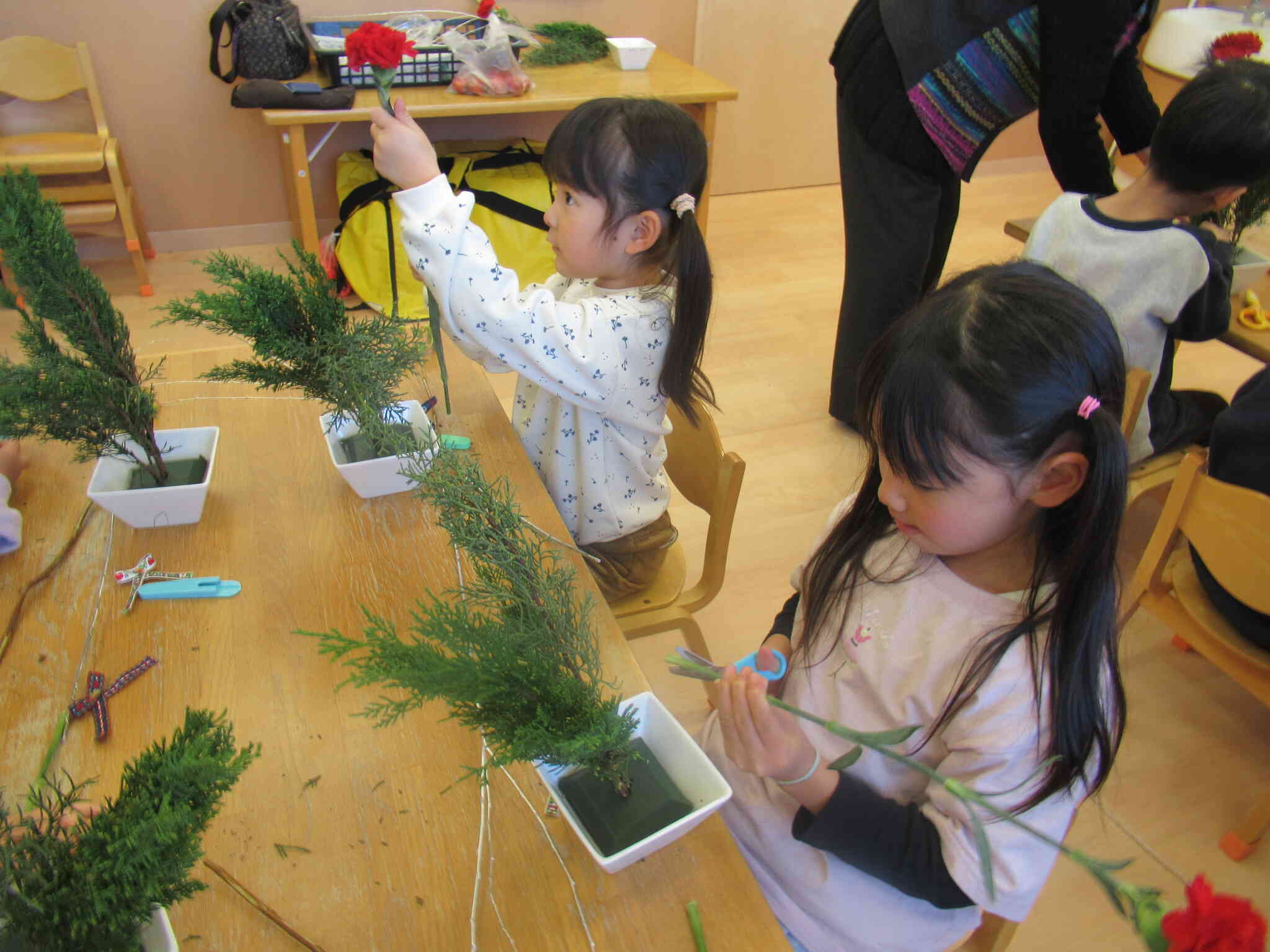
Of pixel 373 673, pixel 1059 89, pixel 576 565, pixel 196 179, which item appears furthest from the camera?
pixel 196 179

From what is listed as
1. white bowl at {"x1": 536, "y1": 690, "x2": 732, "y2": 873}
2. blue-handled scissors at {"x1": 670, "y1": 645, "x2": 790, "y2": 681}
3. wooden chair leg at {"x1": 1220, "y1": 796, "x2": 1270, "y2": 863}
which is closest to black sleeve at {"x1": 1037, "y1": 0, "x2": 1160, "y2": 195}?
wooden chair leg at {"x1": 1220, "y1": 796, "x2": 1270, "y2": 863}

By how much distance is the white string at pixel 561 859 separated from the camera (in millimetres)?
697

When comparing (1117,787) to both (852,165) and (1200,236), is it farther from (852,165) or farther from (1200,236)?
(852,165)

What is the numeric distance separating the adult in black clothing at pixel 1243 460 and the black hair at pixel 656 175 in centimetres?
98

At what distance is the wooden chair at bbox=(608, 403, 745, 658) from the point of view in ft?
4.50

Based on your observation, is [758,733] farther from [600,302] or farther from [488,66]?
[488,66]

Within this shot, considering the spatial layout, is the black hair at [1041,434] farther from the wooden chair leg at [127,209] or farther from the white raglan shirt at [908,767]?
the wooden chair leg at [127,209]

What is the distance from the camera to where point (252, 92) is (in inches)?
111

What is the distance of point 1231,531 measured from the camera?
1259 mm

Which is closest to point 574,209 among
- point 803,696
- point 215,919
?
point 803,696

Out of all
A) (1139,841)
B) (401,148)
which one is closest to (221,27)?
(401,148)

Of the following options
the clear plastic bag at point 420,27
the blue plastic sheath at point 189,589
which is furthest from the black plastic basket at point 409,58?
the blue plastic sheath at point 189,589

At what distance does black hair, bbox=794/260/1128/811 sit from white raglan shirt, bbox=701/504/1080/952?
0.08 ft

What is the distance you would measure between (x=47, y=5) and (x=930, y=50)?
3.05 metres
